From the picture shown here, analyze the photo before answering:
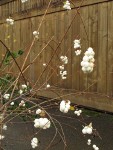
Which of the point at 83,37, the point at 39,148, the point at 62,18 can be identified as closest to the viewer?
the point at 39,148

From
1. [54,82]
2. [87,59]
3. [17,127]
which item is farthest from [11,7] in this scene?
[87,59]

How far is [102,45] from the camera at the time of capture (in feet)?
20.7

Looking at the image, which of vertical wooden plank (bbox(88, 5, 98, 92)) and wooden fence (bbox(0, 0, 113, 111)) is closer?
wooden fence (bbox(0, 0, 113, 111))

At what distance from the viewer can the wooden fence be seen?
244 inches

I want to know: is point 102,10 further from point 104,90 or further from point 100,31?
point 104,90

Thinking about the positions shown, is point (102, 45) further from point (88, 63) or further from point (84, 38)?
point (88, 63)

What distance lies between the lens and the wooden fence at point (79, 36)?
6.19 metres

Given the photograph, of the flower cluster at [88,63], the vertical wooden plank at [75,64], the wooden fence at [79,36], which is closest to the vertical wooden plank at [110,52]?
the wooden fence at [79,36]

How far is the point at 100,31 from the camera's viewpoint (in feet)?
20.8

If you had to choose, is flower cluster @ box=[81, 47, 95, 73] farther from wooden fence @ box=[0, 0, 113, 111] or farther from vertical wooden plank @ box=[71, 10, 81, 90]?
vertical wooden plank @ box=[71, 10, 81, 90]

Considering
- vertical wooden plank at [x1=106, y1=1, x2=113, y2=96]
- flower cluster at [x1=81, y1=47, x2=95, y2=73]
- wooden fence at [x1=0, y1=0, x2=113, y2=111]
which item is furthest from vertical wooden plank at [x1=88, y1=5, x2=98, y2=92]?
flower cluster at [x1=81, y1=47, x2=95, y2=73]

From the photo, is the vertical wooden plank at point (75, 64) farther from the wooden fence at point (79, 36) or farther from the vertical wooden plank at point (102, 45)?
the vertical wooden plank at point (102, 45)

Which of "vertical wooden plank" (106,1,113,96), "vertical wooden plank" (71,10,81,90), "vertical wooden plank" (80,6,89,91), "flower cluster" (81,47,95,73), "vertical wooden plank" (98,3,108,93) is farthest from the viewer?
"vertical wooden plank" (71,10,81,90)

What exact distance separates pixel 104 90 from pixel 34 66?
2.35 metres
